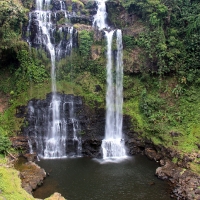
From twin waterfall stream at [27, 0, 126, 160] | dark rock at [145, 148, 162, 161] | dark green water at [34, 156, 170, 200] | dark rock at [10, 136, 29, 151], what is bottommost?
dark green water at [34, 156, 170, 200]

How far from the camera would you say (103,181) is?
21359mm

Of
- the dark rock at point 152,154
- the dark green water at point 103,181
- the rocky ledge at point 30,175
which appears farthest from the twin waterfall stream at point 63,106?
the rocky ledge at point 30,175

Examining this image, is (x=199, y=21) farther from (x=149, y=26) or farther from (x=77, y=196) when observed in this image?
(x=77, y=196)

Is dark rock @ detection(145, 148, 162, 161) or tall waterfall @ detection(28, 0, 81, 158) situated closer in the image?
dark rock @ detection(145, 148, 162, 161)

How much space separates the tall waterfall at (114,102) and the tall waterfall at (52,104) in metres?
3.05

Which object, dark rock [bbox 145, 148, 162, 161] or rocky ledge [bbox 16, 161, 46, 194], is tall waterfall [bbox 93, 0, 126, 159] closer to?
dark rock [bbox 145, 148, 162, 161]

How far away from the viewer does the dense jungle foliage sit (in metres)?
26.7

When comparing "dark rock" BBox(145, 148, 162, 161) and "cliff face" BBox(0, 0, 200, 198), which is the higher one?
"cliff face" BBox(0, 0, 200, 198)

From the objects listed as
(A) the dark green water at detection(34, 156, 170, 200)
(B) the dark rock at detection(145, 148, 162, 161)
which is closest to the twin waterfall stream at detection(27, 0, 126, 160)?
(A) the dark green water at detection(34, 156, 170, 200)

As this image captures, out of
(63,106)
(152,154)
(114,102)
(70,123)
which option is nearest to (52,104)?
(63,106)

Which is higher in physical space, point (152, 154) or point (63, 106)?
point (63, 106)

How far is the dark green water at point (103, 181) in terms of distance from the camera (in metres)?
19.7

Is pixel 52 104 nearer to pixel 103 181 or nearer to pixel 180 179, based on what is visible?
pixel 103 181

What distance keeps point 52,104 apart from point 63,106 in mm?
1096
